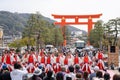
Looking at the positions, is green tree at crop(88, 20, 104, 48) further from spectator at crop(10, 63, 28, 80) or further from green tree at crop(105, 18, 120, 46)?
spectator at crop(10, 63, 28, 80)

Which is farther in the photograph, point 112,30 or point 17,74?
point 112,30

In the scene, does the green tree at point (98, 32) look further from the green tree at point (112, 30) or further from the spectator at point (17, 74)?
the spectator at point (17, 74)

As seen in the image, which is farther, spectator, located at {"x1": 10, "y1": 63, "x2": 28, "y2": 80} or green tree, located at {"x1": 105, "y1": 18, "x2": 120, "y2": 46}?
green tree, located at {"x1": 105, "y1": 18, "x2": 120, "y2": 46}

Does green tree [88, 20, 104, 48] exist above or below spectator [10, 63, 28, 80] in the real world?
above

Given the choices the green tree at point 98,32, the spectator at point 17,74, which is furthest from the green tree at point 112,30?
the spectator at point 17,74

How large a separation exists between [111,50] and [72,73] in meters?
19.0

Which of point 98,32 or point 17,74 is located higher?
point 98,32

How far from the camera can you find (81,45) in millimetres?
68875

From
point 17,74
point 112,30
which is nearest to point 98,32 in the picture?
point 112,30

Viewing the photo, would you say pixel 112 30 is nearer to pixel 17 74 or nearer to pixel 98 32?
pixel 98 32

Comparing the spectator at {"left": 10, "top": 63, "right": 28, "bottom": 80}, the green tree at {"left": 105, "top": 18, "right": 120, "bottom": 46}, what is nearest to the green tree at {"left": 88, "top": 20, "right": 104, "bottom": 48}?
the green tree at {"left": 105, "top": 18, "right": 120, "bottom": 46}

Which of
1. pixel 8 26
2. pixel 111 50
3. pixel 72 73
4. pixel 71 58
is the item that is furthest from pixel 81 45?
pixel 8 26

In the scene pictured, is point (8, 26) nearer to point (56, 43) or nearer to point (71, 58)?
point (56, 43)

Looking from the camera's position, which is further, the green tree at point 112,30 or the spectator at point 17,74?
the green tree at point 112,30
